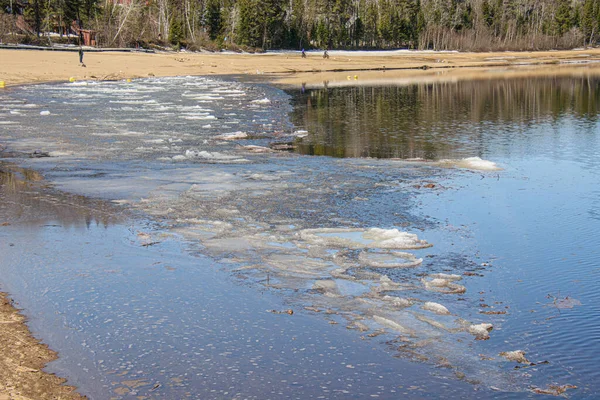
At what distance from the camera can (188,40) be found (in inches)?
3004

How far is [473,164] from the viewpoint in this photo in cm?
1383

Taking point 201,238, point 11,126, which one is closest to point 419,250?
point 201,238

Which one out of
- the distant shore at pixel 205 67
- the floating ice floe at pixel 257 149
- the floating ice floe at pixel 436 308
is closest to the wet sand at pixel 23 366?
the floating ice floe at pixel 436 308

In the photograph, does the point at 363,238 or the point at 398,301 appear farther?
the point at 363,238

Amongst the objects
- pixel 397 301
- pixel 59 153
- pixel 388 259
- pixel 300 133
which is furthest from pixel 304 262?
pixel 300 133

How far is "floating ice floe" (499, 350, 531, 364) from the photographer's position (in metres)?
5.39

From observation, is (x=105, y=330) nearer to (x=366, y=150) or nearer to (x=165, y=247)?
(x=165, y=247)

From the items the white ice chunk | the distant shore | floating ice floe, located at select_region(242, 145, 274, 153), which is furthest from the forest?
the white ice chunk

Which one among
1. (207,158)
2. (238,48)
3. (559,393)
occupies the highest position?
(238,48)

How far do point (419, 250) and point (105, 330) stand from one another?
3.95 m

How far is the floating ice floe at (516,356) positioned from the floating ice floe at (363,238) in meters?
2.75

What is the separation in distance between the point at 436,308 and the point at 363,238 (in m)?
2.27

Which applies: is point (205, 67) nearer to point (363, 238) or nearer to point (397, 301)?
point (363, 238)

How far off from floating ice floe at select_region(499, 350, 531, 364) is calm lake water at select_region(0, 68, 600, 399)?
0.28 ft
